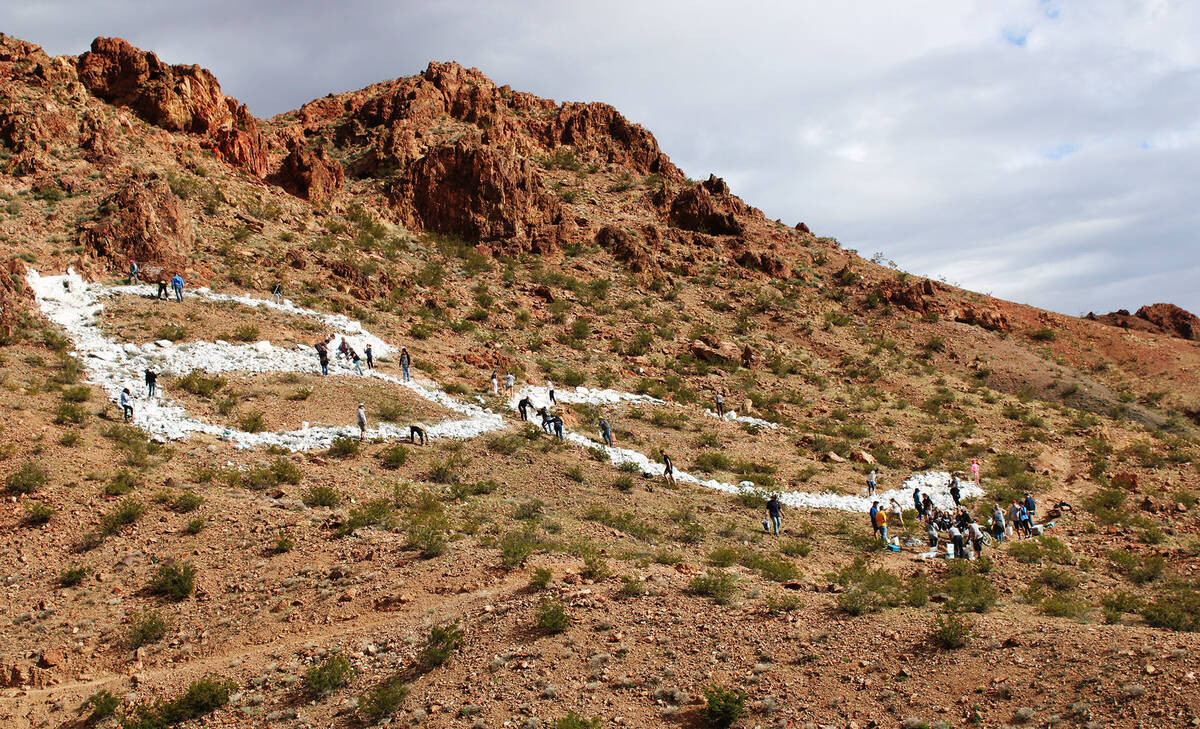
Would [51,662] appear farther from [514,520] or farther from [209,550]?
[514,520]

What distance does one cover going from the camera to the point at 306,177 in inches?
1359

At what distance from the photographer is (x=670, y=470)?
738 inches

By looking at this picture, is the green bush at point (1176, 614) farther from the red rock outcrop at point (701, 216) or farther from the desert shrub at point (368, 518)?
the red rock outcrop at point (701, 216)

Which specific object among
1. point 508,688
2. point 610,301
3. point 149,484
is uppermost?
point 610,301

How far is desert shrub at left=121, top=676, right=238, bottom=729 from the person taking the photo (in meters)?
7.68

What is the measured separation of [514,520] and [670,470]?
613 cm

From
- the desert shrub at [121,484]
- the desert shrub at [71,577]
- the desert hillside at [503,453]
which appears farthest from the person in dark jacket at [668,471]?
the desert shrub at [71,577]

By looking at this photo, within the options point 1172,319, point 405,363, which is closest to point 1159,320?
point 1172,319

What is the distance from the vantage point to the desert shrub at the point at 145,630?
9.42 m

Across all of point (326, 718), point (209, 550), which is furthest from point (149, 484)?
point (326, 718)

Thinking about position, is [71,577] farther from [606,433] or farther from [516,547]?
[606,433]

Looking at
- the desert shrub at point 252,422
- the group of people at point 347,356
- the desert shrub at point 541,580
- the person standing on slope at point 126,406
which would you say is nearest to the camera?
the desert shrub at point 541,580

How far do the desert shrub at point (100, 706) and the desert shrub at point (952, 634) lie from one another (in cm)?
958

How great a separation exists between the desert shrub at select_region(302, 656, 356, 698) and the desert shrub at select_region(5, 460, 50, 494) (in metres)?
7.48
